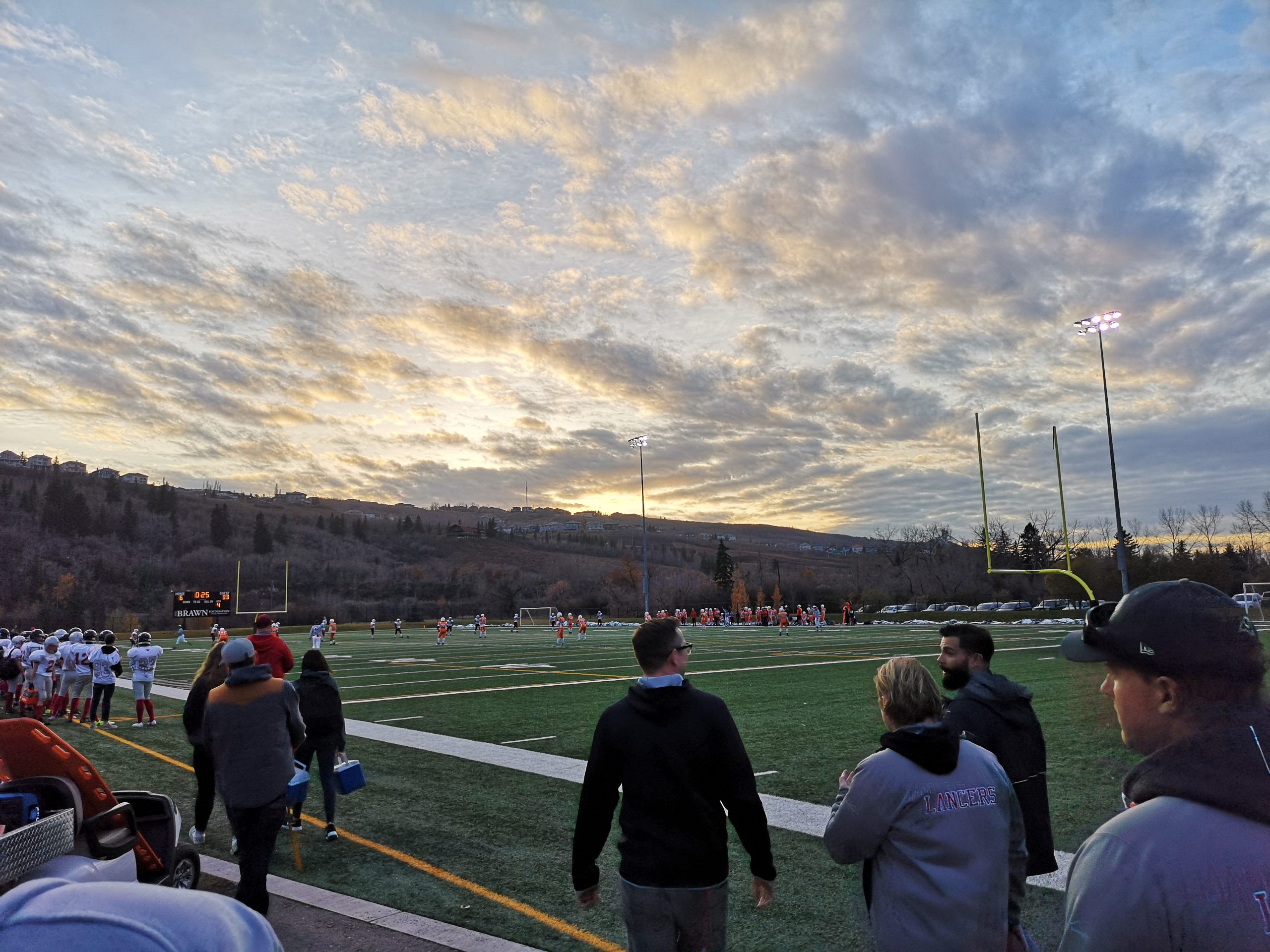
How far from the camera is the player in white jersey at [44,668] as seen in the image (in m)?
15.7

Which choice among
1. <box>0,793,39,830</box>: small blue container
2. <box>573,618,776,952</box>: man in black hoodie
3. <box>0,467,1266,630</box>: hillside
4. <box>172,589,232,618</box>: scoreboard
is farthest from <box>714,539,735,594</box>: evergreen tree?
<box>0,793,39,830</box>: small blue container

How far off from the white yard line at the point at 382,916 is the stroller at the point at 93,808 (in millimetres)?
892

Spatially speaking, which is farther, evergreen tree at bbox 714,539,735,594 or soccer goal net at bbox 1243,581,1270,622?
evergreen tree at bbox 714,539,735,594

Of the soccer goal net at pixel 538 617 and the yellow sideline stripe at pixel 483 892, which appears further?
the soccer goal net at pixel 538 617

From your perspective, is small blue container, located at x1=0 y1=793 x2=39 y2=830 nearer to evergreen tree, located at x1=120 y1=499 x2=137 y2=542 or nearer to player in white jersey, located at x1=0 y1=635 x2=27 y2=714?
player in white jersey, located at x1=0 y1=635 x2=27 y2=714

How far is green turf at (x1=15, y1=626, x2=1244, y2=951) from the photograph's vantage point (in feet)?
18.1

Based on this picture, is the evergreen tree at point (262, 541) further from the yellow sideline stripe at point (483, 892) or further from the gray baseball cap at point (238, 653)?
the gray baseball cap at point (238, 653)

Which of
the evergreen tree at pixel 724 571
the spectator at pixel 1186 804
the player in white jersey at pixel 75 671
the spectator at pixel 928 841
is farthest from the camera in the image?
the evergreen tree at pixel 724 571

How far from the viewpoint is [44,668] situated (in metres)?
15.8

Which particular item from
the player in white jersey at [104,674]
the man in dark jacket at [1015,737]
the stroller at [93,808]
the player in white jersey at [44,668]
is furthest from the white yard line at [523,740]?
the player in white jersey at [44,668]

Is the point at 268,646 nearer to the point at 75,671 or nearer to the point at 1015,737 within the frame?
the point at 1015,737

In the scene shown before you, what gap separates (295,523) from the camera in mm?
182500

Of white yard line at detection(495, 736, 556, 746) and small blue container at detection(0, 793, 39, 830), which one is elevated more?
small blue container at detection(0, 793, 39, 830)

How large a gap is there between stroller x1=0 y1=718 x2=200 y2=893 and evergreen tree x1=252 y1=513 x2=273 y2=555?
159413 mm
